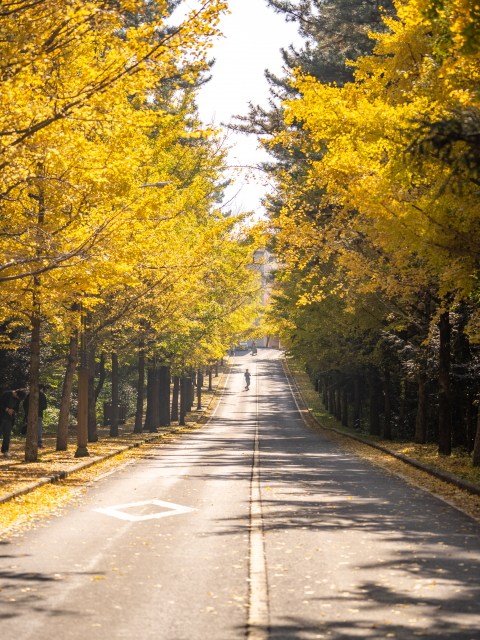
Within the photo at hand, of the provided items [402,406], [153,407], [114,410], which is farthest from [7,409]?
[402,406]

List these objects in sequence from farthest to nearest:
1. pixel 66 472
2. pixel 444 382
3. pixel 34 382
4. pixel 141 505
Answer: pixel 444 382 < pixel 34 382 < pixel 66 472 < pixel 141 505

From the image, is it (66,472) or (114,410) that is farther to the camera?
(114,410)

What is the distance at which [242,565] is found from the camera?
724 cm

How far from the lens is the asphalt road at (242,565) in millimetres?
5395

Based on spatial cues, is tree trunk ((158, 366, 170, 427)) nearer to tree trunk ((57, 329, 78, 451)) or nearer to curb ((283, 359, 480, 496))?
curb ((283, 359, 480, 496))

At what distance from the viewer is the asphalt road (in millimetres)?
5395

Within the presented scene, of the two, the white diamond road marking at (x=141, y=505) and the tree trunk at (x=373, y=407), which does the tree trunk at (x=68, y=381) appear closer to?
the white diamond road marking at (x=141, y=505)

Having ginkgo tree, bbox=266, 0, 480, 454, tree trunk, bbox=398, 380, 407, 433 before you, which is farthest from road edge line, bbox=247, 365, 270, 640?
tree trunk, bbox=398, 380, 407, 433

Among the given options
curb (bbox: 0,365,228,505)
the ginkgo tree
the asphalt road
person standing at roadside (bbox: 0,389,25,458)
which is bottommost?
curb (bbox: 0,365,228,505)

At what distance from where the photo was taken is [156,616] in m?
5.58

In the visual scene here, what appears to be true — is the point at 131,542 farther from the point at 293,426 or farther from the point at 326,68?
the point at 293,426

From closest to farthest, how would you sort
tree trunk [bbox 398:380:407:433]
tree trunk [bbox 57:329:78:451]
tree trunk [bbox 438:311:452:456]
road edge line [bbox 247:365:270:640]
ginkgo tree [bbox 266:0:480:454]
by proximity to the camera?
1. road edge line [bbox 247:365:270:640]
2. ginkgo tree [bbox 266:0:480:454]
3. tree trunk [bbox 438:311:452:456]
4. tree trunk [bbox 57:329:78:451]
5. tree trunk [bbox 398:380:407:433]

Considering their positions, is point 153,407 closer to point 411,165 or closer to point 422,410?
point 422,410

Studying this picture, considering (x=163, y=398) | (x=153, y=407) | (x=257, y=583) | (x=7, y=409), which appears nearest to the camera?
(x=257, y=583)
